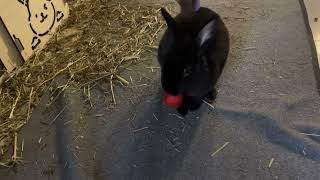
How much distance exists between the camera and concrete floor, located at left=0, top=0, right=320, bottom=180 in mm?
1521

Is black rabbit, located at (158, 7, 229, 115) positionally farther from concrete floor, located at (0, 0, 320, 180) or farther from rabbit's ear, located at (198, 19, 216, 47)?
concrete floor, located at (0, 0, 320, 180)

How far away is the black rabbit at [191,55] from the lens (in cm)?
137

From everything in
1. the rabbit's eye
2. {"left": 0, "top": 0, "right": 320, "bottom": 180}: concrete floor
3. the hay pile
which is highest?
the rabbit's eye

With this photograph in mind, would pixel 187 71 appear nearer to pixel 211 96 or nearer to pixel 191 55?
pixel 191 55

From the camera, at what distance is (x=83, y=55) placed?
2.13 m

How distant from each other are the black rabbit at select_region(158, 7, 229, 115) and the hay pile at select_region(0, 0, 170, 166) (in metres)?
0.55

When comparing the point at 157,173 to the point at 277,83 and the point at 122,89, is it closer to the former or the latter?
the point at 122,89

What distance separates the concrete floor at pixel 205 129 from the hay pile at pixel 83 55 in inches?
3.4

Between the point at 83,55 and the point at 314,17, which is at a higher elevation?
the point at 83,55

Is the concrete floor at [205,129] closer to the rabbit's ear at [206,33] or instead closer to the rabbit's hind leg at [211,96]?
the rabbit's hind leg at [211,96]

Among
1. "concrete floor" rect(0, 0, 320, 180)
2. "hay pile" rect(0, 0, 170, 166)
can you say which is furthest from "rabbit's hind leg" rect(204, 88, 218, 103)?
"hay pile" rect(0, 0, 170, 166)

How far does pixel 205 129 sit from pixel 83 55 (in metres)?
0.88

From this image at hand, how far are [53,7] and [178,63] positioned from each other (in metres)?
1.29

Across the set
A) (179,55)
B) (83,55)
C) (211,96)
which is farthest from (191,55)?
(83,55)
